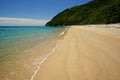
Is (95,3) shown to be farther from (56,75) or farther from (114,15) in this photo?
(56,75)

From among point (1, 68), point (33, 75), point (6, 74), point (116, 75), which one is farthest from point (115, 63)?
point (1, 68)

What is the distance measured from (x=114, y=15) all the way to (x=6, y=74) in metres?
68.4

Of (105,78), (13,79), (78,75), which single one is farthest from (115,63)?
(13,79)

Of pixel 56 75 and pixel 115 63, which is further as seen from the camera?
pixel 115 63

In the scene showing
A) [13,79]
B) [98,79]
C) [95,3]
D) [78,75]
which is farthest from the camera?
[95,3]

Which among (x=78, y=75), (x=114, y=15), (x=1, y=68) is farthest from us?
(x=114, y=15)

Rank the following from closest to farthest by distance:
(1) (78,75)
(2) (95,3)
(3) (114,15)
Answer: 1. (1) (78,75)
2. (3) (114,15)
3. (2) (95,3)

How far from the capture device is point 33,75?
4.56m

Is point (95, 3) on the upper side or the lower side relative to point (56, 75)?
upper

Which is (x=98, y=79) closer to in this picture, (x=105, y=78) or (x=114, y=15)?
(x=105, y=78)

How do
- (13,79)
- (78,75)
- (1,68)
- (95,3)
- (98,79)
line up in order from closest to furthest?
(98,79), (78,75), (13,79), (1,68), (95,3)

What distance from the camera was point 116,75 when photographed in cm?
379

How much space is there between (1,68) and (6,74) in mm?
886

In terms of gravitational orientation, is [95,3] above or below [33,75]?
above
